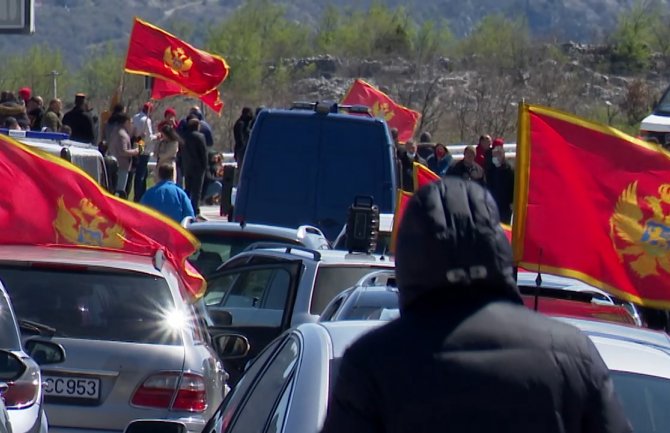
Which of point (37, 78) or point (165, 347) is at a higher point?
point (165, 347)

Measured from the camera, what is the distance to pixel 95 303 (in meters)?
8.24

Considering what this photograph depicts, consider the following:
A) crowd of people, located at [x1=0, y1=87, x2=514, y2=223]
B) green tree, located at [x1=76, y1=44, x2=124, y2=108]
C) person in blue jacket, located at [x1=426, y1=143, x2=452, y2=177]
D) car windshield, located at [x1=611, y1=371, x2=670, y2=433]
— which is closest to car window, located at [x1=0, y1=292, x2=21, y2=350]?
car windshield, located at [x1=611, y1=371, x2=670, y2=433]

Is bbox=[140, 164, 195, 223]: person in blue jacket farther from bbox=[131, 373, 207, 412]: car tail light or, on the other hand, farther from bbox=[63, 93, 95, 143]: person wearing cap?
bbox=[63, 93, 95, 143]: person wearing cap

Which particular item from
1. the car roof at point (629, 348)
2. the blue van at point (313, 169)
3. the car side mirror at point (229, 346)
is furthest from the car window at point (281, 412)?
the blue van at point (313, 169)

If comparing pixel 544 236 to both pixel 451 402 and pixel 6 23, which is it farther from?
pixel 6 23

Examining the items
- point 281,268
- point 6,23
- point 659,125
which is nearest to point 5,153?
point 281,268

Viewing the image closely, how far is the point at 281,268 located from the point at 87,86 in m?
64.1

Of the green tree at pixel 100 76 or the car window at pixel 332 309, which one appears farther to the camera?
the green tree at pixel 100 76

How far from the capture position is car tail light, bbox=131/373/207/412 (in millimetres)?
8062

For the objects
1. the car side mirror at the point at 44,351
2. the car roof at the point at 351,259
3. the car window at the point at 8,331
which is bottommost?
the car roof at the point at 351,259

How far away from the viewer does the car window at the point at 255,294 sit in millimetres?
10711

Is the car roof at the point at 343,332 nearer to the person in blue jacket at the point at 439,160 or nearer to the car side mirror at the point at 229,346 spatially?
the car side mirror at the point at 229,346

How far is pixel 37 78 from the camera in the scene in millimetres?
69250

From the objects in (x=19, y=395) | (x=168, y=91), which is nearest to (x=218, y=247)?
(x=19, y=395)
